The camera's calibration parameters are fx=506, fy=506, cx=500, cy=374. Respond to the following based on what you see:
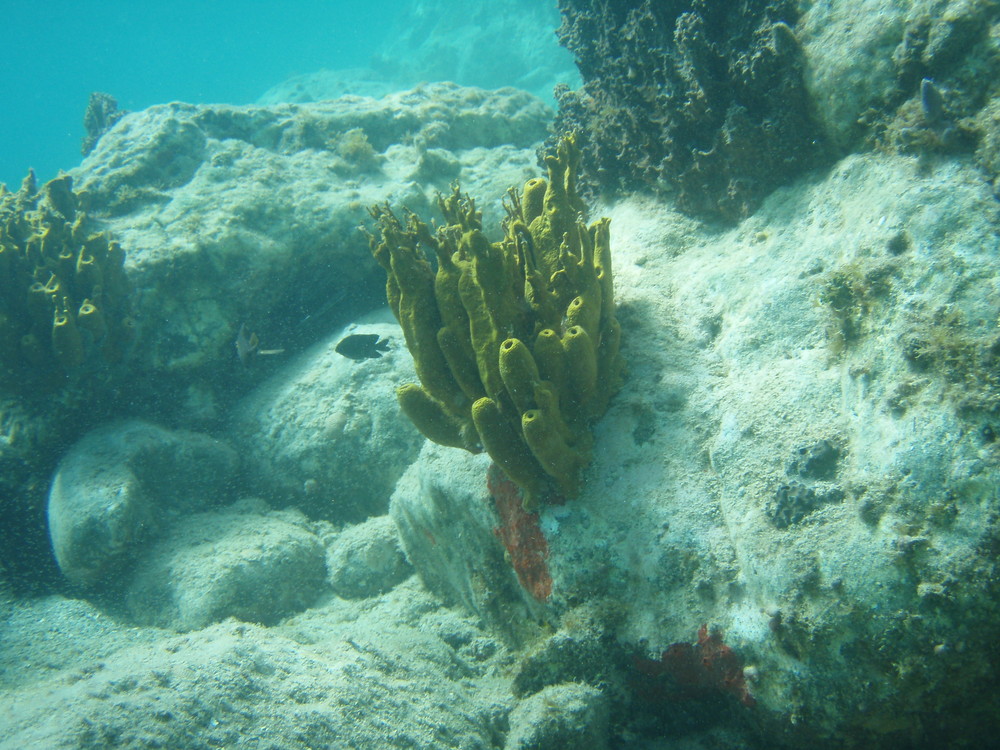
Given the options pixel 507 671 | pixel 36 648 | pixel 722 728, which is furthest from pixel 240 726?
pixel 36 648

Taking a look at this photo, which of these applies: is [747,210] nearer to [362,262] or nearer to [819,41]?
[819,41]

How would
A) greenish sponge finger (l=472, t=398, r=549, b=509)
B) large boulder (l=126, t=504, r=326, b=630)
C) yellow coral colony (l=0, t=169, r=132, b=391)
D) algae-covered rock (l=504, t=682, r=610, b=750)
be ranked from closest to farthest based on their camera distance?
algae-covered rock (l=504, t=682, r=610, b=750) < greenish sponge finger (l=472, t=398, r=549, b=509) < large boulder (l=126, t=504, r=326, b=630) < yellow coral colony (l=0, t=169, r=132, b=391)

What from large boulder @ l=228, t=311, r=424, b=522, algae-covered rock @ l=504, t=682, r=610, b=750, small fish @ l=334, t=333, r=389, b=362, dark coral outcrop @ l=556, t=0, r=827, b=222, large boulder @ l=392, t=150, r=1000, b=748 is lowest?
algae-covered rock @ l=504, t=682, r=610, b=750

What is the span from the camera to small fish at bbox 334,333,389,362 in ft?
14.1

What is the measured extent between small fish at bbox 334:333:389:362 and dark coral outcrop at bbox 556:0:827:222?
2311mm

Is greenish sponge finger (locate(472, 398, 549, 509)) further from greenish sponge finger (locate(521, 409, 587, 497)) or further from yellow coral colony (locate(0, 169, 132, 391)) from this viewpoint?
yellow coral colony (locate(0, 169, 132, 391))

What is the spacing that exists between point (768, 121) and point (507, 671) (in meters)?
3.29

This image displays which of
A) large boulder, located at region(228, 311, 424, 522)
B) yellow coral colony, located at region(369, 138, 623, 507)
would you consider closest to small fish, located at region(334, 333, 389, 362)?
large boulder, located at region(228, 311, 424, 522)

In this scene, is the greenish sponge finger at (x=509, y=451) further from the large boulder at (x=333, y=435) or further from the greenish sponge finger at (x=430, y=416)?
the large boulder at (x=333, y=435)

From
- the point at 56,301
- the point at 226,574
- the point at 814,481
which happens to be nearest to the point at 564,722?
the point at 814,481

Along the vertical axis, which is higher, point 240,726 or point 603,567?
point 603,567

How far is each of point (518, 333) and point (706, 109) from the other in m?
2.00

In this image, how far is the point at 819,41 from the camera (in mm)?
2629

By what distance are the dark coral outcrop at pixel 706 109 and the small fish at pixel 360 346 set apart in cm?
231
